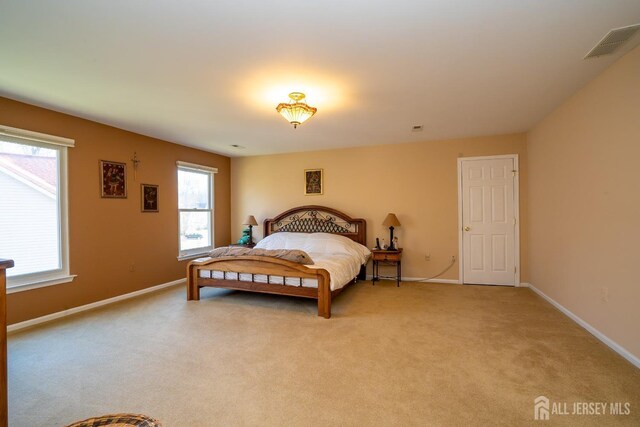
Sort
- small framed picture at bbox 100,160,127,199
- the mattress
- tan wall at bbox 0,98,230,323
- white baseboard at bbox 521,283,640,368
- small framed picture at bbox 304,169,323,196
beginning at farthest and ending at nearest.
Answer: small framed picture at bbox 304,169,323,196, small framed picture at bbox 100,160,127,199, the mattress, tan wall at bbox 0,98,230,323, white baseboard at bbox 521,283,640,368

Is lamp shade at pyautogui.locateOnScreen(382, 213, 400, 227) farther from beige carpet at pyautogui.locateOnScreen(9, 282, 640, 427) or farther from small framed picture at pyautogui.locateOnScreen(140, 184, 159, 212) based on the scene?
small framed picture at pyautogui.locateOnScreen(140, 184, 159, 212)

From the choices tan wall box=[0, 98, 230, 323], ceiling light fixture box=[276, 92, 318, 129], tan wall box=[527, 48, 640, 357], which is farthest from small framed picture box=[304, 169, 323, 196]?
tan wall box=[527, 48, 640, 357]

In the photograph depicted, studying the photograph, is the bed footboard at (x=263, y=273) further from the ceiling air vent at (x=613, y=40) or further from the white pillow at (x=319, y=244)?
the ceiling air vent at (x=613, y=40)

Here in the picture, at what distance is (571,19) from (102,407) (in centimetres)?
406

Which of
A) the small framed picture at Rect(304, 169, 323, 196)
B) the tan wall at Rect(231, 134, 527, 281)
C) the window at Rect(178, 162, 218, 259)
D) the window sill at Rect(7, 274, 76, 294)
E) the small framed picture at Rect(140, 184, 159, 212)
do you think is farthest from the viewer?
the small framed picture at Rect(304, 169, 323, 196)

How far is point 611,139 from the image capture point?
8.71ft

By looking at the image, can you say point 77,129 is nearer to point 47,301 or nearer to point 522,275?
point 47,301

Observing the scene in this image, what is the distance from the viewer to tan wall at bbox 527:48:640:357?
242cm

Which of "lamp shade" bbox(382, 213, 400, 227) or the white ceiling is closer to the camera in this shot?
the white ceiling

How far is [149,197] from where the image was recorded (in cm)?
483

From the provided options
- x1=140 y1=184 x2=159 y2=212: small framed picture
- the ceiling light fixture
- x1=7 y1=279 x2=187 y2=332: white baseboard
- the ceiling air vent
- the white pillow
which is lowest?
x1=7 y1=279 x2=187 y2=332: white baseboard

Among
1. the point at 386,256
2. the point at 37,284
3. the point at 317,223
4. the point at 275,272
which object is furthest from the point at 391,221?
the point at 37,284

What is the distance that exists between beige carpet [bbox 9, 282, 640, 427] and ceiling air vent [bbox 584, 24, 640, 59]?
253 centimetres

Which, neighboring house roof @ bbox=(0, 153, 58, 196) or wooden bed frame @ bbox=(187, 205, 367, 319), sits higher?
neighboring house roof @ bbox=(0, 153, 58, 196)
